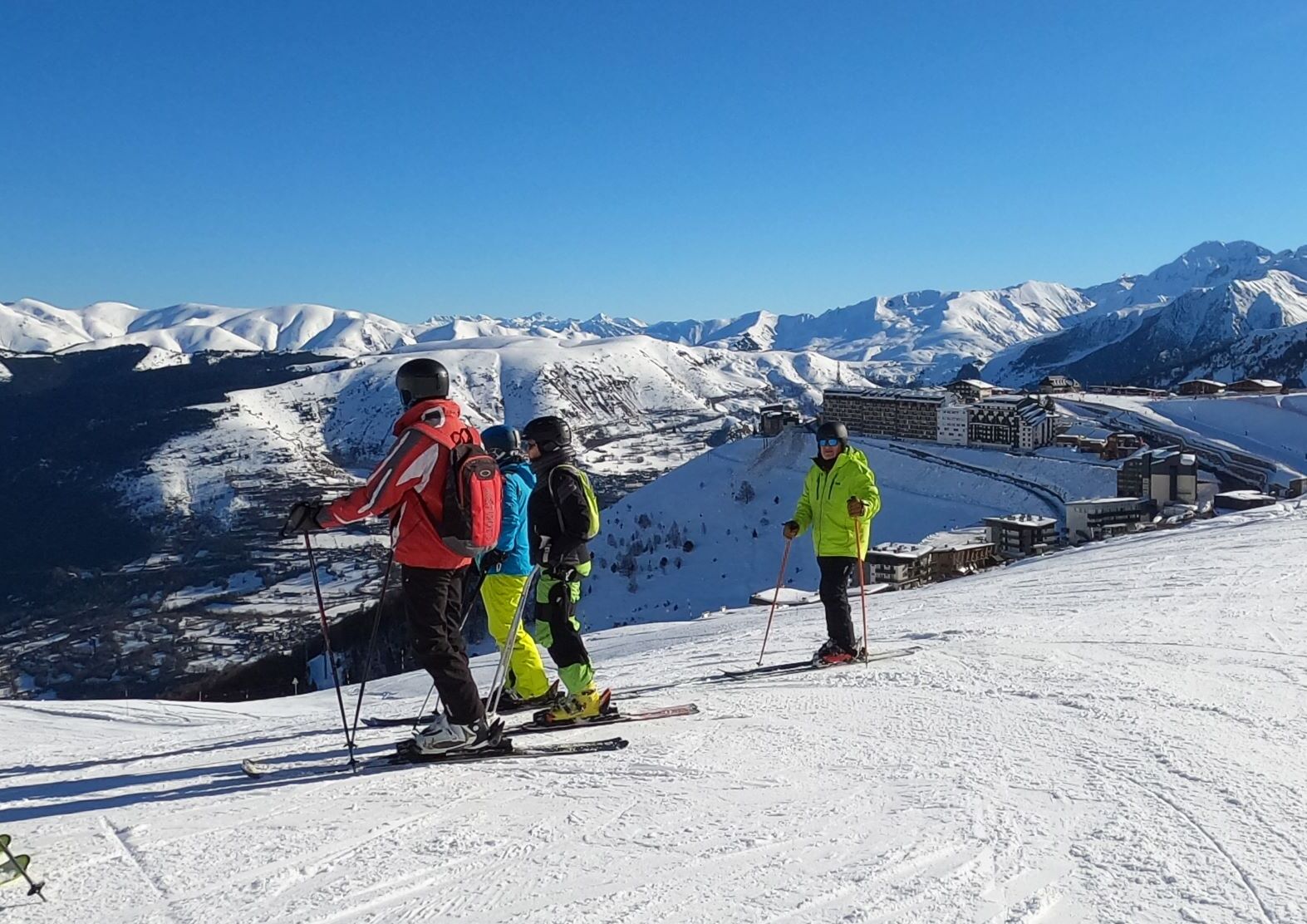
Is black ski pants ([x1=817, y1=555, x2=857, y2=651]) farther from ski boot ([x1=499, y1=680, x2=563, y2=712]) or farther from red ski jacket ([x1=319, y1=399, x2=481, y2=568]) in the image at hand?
red ski jacket ([x1=319, y1=399, x2=481, y2=568])

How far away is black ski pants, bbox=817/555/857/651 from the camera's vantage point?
7359 mm

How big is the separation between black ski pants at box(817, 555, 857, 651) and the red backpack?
3606 mm

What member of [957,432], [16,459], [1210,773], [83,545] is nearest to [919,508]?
[957,432]

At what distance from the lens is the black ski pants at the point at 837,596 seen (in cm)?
736

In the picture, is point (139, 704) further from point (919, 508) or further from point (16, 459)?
point (16, 459)

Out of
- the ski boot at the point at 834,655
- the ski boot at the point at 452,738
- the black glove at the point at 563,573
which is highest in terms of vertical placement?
the black glove at the point at 563,573

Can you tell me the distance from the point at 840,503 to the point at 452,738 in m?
3.92

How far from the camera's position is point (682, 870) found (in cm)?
329

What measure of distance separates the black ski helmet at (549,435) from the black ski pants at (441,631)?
1127 millimetres

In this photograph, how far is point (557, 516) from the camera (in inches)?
211

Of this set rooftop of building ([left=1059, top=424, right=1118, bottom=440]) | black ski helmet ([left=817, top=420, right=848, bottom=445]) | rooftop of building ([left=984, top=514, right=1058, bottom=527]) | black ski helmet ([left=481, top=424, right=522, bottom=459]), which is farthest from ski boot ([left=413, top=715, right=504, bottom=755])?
rooftop of building ([left=1059, top=424, right=1118, bottom=440])

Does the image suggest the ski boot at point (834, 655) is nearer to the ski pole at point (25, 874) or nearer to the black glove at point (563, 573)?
the black glove at point (563, 573)

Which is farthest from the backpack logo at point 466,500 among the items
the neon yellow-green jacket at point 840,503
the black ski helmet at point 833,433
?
the black ski helmet at point 833,433

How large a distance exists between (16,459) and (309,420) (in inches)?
2098
